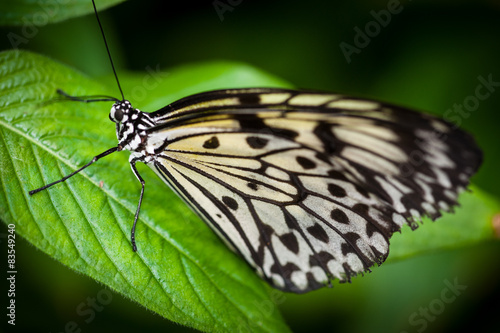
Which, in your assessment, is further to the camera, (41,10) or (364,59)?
(364,59)

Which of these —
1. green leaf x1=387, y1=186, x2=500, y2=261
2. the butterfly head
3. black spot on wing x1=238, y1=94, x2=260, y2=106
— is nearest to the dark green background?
green leaf x1=387, y1=186, x2=500, y2=261

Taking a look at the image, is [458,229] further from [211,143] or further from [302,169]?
[211,143]

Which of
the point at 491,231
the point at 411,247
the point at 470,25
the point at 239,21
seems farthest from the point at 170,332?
the point at 470,25

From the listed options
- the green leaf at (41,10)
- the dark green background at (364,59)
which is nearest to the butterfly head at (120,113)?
the green leaf at (41,10)

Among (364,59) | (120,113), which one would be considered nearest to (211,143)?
(120,113)

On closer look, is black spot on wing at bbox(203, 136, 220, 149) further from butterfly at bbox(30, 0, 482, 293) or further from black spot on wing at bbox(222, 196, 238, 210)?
black spot on wing at bbox(222, 196, 238, 210)

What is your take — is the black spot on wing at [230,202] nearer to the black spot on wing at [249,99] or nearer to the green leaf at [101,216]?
the green leaf at [101,216]

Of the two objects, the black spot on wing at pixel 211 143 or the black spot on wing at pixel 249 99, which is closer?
the black spot on wing at pixel 249 99

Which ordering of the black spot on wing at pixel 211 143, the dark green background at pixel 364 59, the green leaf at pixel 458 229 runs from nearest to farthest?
the black spot on wing at pixel 211 143, the green leaf at pixel 458 229, the dark green background at pixel 364 59
